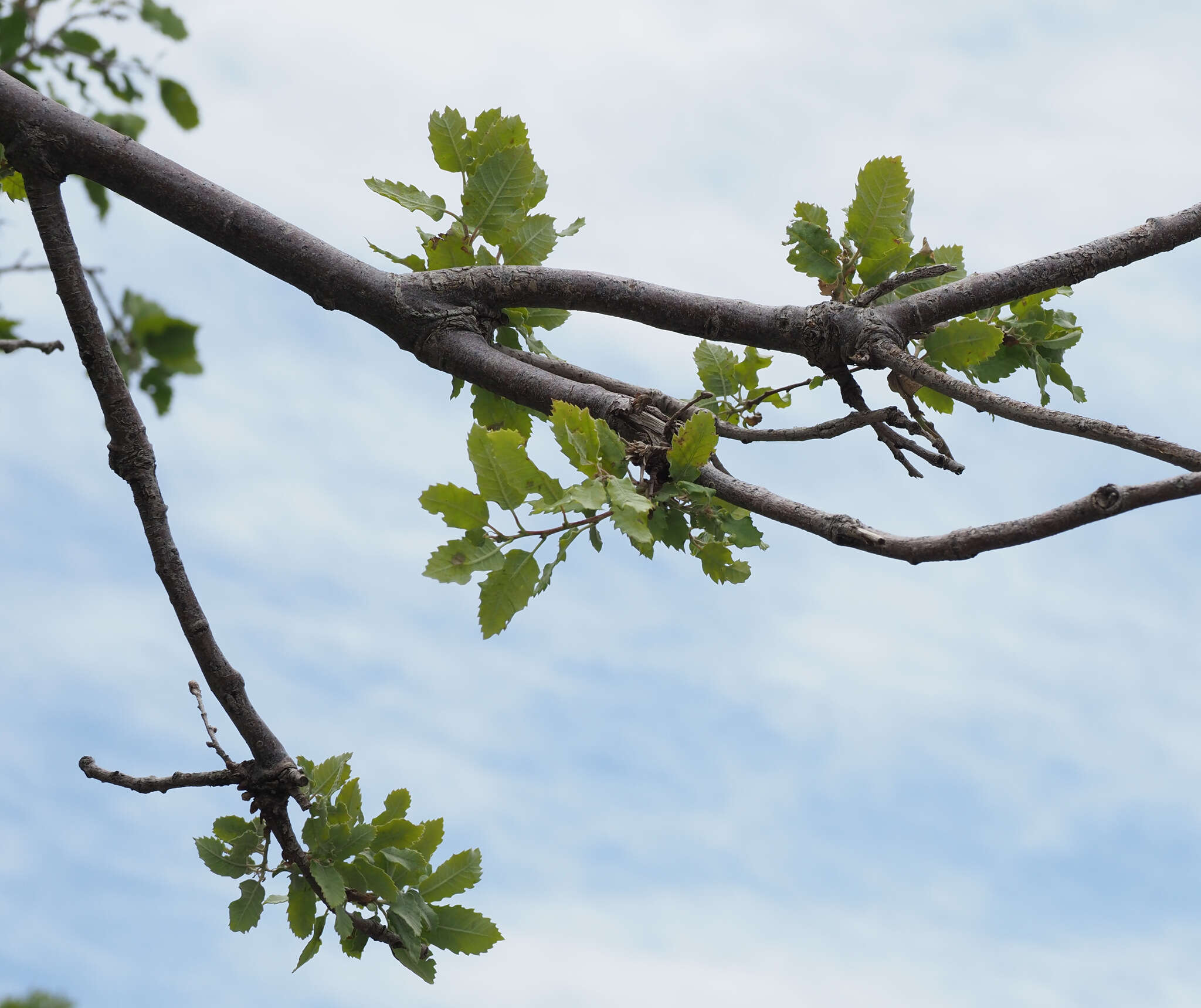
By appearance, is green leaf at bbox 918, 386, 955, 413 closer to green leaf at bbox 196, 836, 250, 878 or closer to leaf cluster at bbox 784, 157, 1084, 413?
leaf cluster at bbox 784, 157, 1084, 413

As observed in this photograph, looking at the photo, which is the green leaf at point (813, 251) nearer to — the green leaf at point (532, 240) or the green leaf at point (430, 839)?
the green leaf at point (532, 240)

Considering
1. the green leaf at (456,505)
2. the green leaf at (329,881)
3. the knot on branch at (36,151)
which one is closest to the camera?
the green leaf at (456,505)

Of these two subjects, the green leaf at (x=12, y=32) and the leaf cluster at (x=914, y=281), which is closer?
the leaf cluster at (x=914, y=281)

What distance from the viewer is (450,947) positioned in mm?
3090

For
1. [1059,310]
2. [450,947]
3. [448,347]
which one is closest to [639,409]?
[448,347]

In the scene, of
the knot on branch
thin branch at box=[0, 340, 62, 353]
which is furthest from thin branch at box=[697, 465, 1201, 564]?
thin branch at box=[0, 340, 62, 353]

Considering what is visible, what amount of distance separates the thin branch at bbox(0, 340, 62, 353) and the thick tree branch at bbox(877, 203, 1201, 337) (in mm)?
3419

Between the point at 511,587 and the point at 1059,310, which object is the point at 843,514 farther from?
the point at 1059,310

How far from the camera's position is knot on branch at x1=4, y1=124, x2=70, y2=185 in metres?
3.42

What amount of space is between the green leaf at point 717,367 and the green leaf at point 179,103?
3.36 metres

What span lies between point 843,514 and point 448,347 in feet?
5.35

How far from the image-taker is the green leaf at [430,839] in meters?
3.18

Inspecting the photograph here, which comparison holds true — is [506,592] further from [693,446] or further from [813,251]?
[813,251]

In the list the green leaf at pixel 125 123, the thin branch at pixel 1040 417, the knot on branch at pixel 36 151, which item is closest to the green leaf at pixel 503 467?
the thin branch at pixel 1040 417
